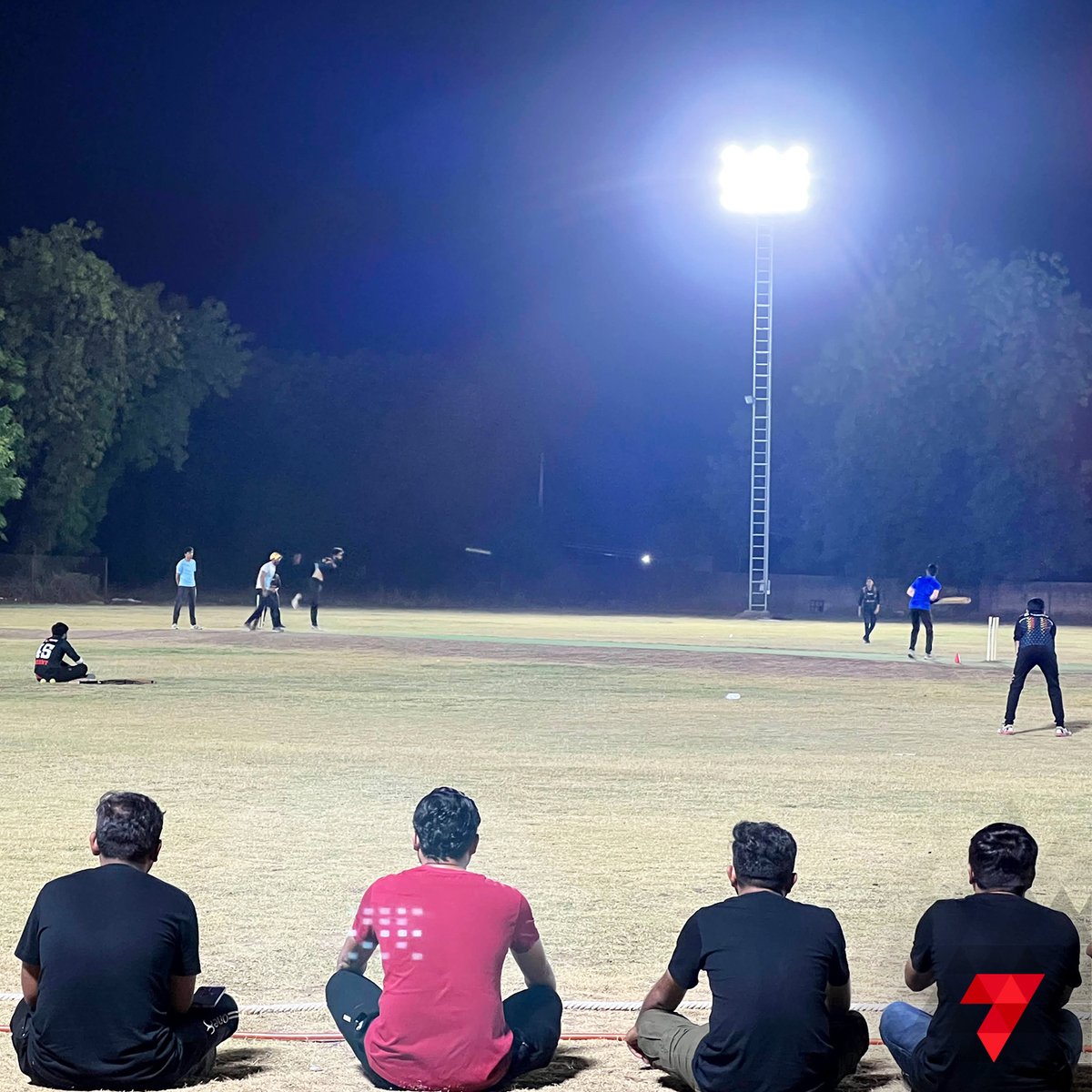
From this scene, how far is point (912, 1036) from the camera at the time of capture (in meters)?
5.94

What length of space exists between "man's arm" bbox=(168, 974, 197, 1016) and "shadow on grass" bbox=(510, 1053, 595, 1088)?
1.24m

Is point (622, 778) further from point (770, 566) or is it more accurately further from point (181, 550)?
point (181, 550)

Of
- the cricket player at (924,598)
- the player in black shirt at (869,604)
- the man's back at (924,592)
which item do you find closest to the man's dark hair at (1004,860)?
the cricket player at (924,598)

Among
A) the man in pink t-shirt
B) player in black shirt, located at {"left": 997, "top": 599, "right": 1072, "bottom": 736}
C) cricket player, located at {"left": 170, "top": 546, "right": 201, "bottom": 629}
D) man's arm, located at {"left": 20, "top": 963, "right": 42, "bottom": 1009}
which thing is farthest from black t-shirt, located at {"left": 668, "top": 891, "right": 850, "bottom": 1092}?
cricket player, located at {"left": 170, "top": 546, "right": 201, "bottom": 629}

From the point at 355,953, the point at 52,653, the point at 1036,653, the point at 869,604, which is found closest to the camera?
the point at 355,953

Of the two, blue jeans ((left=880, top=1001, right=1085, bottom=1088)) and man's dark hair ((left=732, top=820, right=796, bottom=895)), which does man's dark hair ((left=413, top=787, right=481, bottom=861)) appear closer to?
man's dark hair ((left=732, top=820, right=796, bottom=895))

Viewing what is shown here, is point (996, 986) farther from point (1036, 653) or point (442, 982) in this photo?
point (1036, 653)

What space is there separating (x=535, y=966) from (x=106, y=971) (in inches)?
61.8

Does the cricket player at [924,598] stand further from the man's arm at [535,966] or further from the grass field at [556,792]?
the man's arm at [535,966]

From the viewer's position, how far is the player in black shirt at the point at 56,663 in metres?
23.2

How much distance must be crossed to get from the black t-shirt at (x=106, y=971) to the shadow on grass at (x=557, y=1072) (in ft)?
4.37

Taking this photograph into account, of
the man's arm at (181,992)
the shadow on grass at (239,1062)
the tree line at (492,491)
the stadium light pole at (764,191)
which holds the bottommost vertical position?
the shadow on grass at (239,1062)

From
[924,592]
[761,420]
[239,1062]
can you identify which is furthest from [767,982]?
[761,420]

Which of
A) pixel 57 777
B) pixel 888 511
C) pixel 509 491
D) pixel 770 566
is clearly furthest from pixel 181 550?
pixel 57 777
